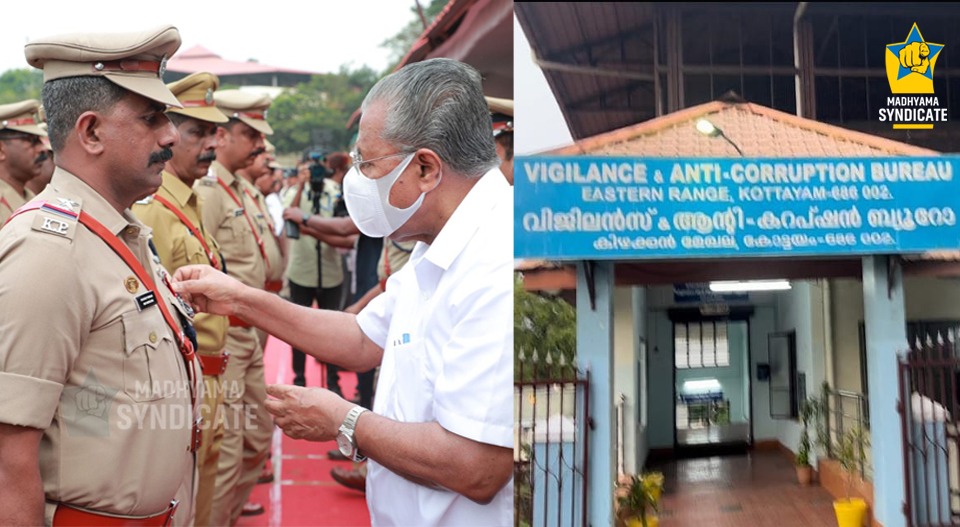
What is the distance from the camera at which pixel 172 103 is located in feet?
6.10

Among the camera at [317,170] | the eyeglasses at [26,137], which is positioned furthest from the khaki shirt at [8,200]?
the camera at [317,170]

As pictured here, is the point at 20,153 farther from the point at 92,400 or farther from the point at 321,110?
the point at 92,400

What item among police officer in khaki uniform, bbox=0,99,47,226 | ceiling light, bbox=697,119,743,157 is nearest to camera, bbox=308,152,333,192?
police officer in khaki uniform, bbox=0,99,47,226

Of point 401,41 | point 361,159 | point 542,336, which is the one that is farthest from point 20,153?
point 542,336

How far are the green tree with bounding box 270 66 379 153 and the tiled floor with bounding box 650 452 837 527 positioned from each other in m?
1.97

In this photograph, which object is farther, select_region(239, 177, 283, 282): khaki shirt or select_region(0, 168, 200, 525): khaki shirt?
select_region(239, 177, 283, 282): khaki shirt

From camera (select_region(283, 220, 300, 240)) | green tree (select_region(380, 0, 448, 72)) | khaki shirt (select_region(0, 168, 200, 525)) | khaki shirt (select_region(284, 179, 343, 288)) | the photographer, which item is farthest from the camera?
khaki shirt (select_region(284, 179, 343, 288))

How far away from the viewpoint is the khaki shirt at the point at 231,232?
11.5 feet

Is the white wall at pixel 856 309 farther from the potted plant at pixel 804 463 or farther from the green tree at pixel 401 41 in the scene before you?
the green tree at pixel 401 41

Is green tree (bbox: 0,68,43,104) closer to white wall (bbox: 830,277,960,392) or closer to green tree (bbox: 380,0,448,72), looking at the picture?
green tree (bbox: 380,0,448,72)

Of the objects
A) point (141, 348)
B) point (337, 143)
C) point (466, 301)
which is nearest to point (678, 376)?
point (466, 301)

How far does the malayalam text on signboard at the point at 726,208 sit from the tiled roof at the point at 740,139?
0.06ft

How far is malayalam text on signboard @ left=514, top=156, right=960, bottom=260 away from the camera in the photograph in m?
1.71

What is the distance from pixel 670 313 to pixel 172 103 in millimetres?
1093
